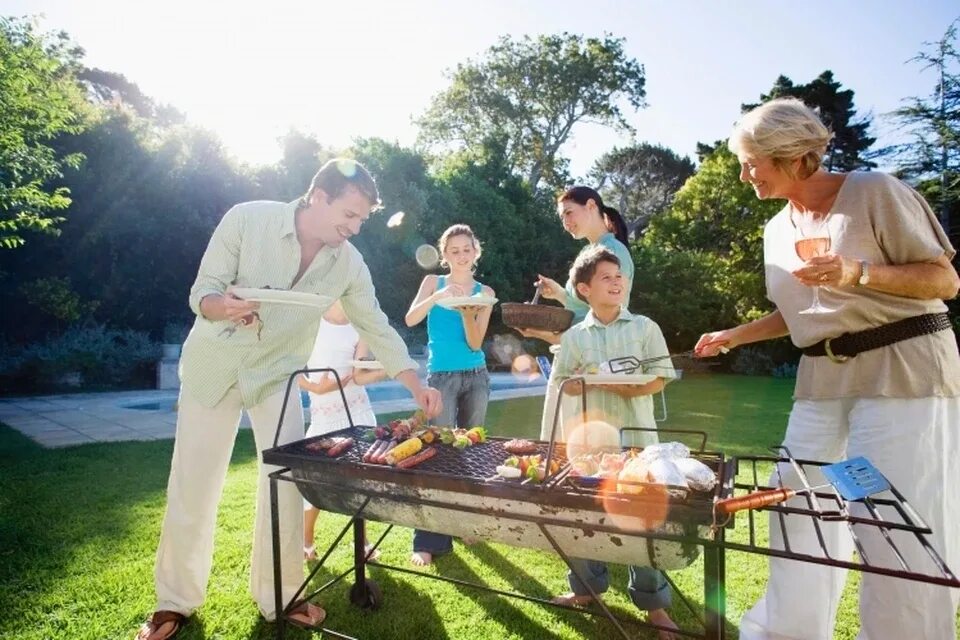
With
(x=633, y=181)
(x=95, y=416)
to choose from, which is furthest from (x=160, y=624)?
(x=633, y=181)

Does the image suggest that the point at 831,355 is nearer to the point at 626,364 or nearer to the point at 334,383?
the point at 626,364

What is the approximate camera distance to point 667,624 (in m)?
2.59

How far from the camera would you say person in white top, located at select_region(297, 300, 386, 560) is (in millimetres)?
3664

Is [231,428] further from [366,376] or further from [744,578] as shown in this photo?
[744,578]

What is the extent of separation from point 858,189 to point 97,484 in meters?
5.62

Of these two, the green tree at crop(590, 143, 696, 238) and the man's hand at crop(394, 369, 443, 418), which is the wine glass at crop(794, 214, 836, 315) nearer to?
the man's hand at crop(394, 369, 443, 418)

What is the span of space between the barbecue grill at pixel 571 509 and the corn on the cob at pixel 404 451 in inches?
2.1

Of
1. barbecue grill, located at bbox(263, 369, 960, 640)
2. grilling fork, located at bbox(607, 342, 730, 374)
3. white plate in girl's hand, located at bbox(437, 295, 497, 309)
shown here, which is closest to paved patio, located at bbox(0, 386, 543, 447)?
white plate in girl's hand, located at bbox(437, 295, 497, 309)

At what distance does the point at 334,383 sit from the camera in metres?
3.68

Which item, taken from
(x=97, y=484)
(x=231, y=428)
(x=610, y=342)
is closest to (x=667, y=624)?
(x=610, y=342)

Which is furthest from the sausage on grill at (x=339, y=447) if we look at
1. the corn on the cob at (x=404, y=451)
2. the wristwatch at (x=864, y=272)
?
the wristwatch at (x=864, y=272)

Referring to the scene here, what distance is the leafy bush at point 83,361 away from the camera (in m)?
10.3

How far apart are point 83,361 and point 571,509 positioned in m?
11.7

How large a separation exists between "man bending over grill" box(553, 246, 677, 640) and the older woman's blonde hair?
927mm
